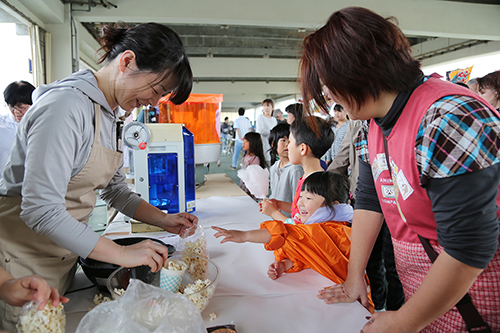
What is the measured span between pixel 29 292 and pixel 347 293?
0.80 metres

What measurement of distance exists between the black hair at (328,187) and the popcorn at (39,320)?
1.09 meters

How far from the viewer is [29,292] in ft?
1.92

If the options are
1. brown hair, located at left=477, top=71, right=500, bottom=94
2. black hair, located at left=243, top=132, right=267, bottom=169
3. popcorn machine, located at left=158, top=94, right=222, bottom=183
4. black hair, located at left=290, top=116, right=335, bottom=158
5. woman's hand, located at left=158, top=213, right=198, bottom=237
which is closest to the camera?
woman's hand, located at left=158, top=213, right=198, bottom=237

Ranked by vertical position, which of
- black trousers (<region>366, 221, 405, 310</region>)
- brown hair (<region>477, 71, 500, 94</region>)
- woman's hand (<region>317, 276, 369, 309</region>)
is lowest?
black trousers (<region>366, 221, 405, 310</region>)

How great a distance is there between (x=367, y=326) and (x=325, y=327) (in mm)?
109

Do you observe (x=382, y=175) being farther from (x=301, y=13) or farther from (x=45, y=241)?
(x=301, y=13)

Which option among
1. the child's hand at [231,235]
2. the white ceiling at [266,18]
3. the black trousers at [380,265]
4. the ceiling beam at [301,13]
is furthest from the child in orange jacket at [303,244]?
the ceiling beam at [301,13]

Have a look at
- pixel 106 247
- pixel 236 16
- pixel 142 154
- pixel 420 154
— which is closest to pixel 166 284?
pixel 106 247

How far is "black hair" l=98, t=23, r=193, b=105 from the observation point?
90 centimetres

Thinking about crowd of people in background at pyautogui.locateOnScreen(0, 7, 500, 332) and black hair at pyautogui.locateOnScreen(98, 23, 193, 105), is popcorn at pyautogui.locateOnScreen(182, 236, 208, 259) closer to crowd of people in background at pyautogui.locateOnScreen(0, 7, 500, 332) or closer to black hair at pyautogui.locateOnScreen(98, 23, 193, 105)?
crowd of people in background at pyautogui.locateOnScreen(0, 7, 500, 332)

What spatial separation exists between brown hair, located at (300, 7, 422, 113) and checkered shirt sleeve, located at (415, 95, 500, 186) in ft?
0.40

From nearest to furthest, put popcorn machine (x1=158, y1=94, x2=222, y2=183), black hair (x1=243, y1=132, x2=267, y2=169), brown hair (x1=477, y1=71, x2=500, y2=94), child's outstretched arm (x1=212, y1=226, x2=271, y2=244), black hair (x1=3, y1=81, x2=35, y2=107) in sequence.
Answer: child's outstretched arm (x1=212, y1=226, x2=271, y2=244)
brown hair (x1=477, y1=71, x2=500, y2=94)
black hair (x1=3, y1=81, x2=35, y2=107)
popcorn machine (x1=158, y1=94, x2=222, y2=183)
black hair (x1=243, y1=132, x2=267, y2=169)

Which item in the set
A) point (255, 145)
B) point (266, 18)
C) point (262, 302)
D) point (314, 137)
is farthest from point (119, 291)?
point (266, 18)

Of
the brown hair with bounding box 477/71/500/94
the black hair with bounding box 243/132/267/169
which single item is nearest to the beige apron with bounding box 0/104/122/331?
the black hair with bounding box 243/132/267/169
